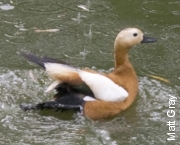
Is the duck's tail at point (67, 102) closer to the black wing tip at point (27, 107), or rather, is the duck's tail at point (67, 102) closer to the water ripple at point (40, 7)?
the black wing tip at point (27, 107)

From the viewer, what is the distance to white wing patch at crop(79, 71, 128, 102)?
268 inches

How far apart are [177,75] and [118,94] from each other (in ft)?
4.22

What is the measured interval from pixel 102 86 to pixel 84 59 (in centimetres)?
150

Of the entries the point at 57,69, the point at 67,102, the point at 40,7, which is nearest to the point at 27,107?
the point at 67,102

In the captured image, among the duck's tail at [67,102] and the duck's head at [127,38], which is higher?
the duck's head at [127,38]

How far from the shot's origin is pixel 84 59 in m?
8.27

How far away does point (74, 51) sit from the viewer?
848 cm

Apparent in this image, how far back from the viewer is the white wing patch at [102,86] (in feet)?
22.3

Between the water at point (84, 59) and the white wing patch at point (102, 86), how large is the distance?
0.93 ft

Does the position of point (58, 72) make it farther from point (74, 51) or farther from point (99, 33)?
point (99, 33)

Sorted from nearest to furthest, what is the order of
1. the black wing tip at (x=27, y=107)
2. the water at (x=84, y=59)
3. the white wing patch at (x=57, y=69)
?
the water at (x=84, y=59), the white wing patch at (x=57, y=69), the black wing tip at (x=27, y=107)

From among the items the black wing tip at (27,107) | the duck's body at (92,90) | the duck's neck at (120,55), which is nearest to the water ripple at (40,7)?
the duck's neck at (120,55)

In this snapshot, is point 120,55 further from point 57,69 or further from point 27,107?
point 27,107

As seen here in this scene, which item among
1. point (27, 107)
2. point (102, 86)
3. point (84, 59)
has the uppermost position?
point (102, 86)
